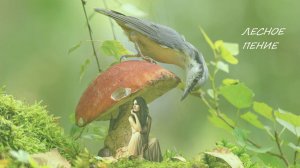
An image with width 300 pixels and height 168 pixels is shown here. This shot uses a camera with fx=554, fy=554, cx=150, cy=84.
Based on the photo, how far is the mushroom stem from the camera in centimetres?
136

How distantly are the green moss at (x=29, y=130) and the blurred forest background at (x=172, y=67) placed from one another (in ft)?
6.63

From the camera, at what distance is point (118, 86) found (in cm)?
132

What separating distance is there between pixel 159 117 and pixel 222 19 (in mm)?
893

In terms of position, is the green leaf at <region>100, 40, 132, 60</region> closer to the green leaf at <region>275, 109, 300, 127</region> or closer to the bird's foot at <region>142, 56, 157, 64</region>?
the bird's foot at <region>142, 56, 157, 64</region>

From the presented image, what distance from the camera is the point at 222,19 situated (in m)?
4.16

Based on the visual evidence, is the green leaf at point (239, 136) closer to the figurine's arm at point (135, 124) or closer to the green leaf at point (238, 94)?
the green leaf at point (238, 94)

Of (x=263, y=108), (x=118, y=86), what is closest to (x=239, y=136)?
(x=263, y=108)

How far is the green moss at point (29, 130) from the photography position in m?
1.12

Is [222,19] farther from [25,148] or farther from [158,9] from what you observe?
[25,148]

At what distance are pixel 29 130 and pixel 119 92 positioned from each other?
9.4 inches

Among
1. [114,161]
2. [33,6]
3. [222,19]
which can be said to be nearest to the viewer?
[114,161]

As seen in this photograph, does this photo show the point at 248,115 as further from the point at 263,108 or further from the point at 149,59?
the point at 149,59

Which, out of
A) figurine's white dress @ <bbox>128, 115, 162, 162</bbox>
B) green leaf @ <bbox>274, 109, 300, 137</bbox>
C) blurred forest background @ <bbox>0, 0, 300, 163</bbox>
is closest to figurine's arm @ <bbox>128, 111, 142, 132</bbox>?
figurine's white dress @ <bbox>128, 115, 162, 162</bbox>

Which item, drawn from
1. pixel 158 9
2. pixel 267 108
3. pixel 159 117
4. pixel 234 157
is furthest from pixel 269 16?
pixel 234 157
